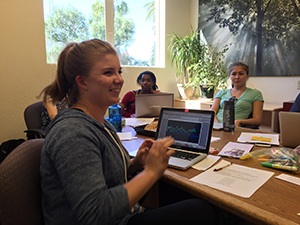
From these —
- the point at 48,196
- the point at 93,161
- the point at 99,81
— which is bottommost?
the point at 48,196

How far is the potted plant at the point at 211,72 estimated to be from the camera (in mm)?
3734

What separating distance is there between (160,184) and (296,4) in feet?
10.2

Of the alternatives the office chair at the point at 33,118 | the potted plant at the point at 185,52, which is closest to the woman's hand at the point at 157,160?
the office chair at the point at 33,118

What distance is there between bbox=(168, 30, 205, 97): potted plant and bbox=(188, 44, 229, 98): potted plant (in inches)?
4.1

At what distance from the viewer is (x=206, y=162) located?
3.73ft

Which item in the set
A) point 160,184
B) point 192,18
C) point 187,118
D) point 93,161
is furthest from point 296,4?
point 93,161

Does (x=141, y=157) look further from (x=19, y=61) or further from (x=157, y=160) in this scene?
(x=19, y=61)

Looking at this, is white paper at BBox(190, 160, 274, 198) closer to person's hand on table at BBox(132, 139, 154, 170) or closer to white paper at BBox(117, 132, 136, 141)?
person's hand on table at BBox(132, 139, 154, 170)

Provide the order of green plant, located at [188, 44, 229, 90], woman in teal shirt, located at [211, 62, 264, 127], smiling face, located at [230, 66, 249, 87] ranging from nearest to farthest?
woman in teal shirt, located at [211, 62, 264, 127] → smiling face, located at [230, 66, 249, 87] → green plant, located at [188, 44, 229, 90]

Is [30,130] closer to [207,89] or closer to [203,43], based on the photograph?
[207,89]

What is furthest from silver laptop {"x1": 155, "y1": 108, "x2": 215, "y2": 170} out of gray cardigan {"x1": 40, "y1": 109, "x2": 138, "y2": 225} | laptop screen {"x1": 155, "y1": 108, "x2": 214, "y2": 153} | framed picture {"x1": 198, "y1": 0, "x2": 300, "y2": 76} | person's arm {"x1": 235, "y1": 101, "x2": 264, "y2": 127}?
framed picture {"x1": 198, "y1": 0, "x2": 300, "y2": 76}

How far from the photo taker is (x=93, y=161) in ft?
2.24

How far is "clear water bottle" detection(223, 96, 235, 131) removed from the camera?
1.71 meters

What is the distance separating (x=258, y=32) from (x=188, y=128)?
2.95 metres
